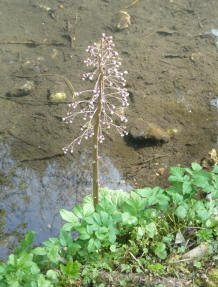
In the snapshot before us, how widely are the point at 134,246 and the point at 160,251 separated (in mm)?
221

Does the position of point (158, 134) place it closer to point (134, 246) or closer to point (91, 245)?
point (134, 246)

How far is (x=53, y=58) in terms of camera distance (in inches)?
242

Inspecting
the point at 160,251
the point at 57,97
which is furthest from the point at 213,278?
the point at 57,97

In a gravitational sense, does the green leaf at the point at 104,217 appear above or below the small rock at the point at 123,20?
below

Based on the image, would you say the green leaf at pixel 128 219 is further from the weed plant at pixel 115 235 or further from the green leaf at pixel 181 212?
the green leaf at pixel 181 212

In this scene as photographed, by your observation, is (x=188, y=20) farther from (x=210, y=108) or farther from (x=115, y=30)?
(x=210, y=108)

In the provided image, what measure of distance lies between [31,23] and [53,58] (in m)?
1.56

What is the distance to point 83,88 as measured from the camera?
17.9 ft

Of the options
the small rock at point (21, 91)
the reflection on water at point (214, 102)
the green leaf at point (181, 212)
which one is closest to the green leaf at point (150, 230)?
the green leaf at point (181, 212)

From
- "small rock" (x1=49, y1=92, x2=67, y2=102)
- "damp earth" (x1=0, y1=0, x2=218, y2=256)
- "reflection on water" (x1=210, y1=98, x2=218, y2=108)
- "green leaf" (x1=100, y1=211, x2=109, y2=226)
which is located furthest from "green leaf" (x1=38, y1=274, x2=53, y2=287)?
"reflection on water" (x1=210, y1=98, x2=218, y2=108)

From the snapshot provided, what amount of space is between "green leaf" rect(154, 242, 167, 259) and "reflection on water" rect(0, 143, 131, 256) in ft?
5.62

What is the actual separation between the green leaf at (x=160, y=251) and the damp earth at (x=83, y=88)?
1735 millimetres

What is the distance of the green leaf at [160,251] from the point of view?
2422 mm

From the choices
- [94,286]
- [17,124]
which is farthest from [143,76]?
[94,286]
